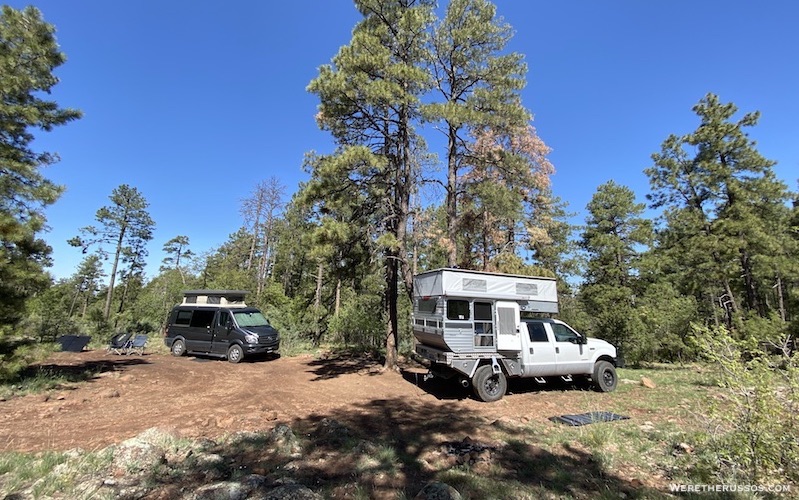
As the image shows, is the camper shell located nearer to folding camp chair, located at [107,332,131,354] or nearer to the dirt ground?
the dirt ground

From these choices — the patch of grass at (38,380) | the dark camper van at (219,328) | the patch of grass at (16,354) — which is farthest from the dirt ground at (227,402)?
the dark camper van at (219,328)

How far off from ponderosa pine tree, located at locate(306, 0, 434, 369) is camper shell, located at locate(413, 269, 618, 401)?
2806 mm

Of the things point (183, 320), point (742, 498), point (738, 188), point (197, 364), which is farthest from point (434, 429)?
point (738, 188)

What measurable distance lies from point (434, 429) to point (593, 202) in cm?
2369

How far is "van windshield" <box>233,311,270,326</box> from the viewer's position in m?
14.7

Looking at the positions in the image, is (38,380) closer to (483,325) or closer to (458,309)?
(458,309)

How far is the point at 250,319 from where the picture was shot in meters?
15.1

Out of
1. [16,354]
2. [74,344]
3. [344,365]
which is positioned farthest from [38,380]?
[344,365]

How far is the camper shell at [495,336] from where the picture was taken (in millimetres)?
8609

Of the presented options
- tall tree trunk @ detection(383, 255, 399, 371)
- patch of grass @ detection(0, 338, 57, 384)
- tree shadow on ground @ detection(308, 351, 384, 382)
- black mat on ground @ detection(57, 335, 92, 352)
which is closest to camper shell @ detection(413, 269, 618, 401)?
tall tree trunk @ detection(383, 255, 399, 371)

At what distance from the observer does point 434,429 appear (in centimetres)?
633

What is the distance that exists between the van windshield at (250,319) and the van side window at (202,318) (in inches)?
48.6

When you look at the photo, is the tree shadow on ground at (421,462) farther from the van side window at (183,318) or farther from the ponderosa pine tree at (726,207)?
the ponderosa pine tree at (726,207)

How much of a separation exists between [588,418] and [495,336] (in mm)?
2624
